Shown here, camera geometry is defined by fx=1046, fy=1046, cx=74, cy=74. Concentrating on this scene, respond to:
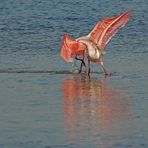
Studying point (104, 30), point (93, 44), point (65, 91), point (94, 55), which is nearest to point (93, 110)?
point (65, 91)

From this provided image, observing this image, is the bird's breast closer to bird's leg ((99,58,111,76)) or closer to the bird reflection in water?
bird's leg ((99,58,111,76))

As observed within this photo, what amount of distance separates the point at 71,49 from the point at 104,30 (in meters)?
0.78

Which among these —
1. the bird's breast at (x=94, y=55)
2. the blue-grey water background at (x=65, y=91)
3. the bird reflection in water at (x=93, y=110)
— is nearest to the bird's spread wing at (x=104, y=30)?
the bird's breast at (x=94, y=55)

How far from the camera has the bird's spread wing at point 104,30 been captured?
19.8 m

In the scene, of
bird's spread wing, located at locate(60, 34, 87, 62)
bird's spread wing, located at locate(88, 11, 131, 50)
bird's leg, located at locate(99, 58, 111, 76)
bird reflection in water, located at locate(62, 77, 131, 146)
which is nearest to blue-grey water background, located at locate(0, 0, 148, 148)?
bird reflection in water, located at locate(62, 77, 131, 146)

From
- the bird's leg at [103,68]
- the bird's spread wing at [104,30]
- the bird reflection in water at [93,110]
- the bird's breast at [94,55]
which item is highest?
the bird's spread wing at [104,30]

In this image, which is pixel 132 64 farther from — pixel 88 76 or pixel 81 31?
pixel 81 31

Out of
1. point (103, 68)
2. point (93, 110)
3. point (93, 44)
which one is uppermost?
point (93, 44)

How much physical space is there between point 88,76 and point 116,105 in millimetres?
3665

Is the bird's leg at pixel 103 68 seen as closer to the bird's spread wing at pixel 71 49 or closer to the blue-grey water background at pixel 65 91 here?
the blue-grey water background at pixel 65 91

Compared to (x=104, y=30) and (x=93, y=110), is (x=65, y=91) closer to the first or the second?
(x=93, y=110)

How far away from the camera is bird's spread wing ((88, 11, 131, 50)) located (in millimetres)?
19766

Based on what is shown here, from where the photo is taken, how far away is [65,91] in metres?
16.5

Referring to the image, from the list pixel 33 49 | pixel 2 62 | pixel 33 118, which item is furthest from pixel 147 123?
pixel 33 49
